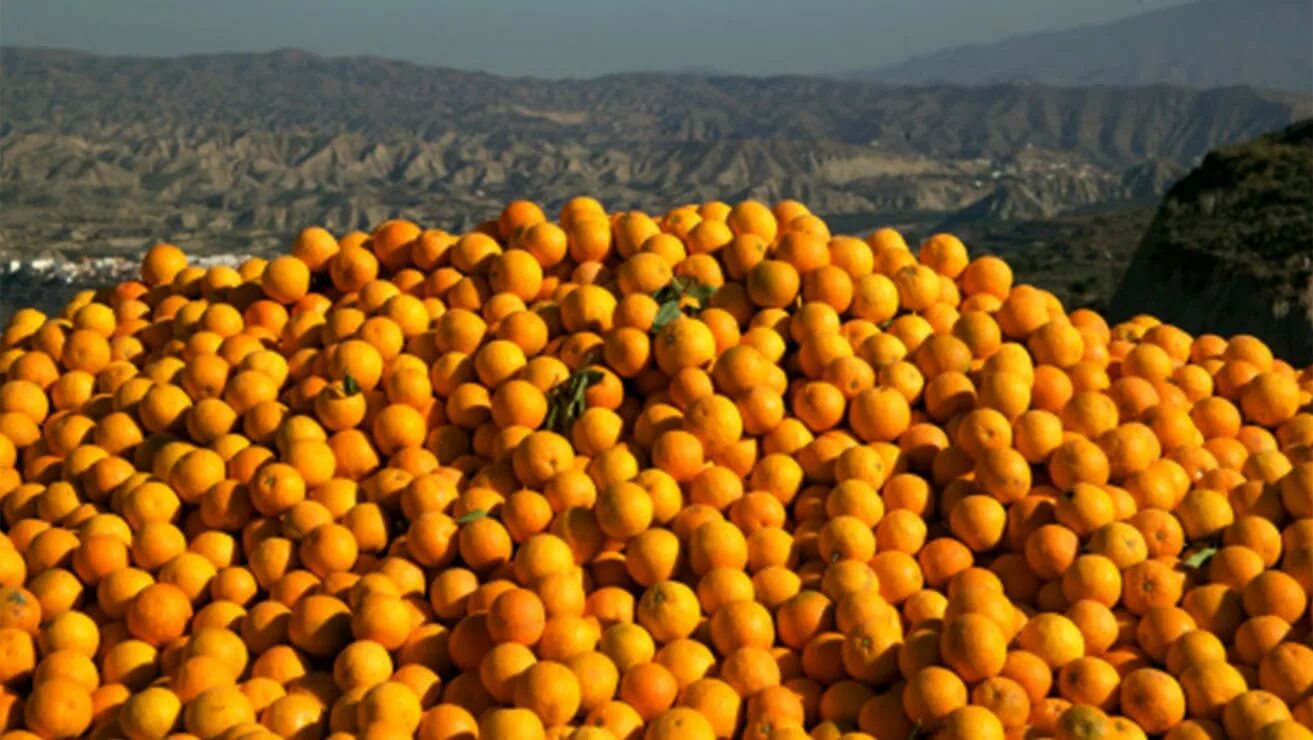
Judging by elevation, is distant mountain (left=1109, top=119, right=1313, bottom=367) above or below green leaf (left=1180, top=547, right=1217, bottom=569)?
below

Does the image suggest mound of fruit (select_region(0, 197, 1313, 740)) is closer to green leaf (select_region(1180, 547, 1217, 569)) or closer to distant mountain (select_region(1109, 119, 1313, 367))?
green leaf (select_region(1180, 547, 1217, 569))

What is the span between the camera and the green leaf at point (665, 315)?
15.9ft

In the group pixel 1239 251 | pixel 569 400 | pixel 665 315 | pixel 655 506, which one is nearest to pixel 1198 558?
pixel 655 506

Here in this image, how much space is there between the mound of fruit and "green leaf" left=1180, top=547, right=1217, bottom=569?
35 millimetres

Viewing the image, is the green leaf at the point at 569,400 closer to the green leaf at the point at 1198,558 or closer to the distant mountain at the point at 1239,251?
the green leaf at the point at 1198,558

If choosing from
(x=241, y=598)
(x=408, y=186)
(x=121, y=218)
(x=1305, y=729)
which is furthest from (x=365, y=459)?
(x=408, y=186)

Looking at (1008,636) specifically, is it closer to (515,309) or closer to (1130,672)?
(1130,672)

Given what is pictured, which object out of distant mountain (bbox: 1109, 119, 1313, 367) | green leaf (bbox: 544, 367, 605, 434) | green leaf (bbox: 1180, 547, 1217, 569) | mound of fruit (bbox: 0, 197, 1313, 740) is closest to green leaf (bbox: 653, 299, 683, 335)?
mound of fruit (bbox: 0, 197, 1313, 740)

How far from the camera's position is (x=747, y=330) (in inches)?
202

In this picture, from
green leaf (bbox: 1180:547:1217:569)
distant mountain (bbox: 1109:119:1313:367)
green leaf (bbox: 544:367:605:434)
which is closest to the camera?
green leaf (bbox: 1180:547:1217:569)

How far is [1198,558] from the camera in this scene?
390cm

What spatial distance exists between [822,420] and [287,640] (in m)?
1.99

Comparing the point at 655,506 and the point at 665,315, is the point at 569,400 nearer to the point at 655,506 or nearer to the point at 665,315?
the point at 665,315

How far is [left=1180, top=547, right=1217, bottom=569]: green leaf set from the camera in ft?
12.8
